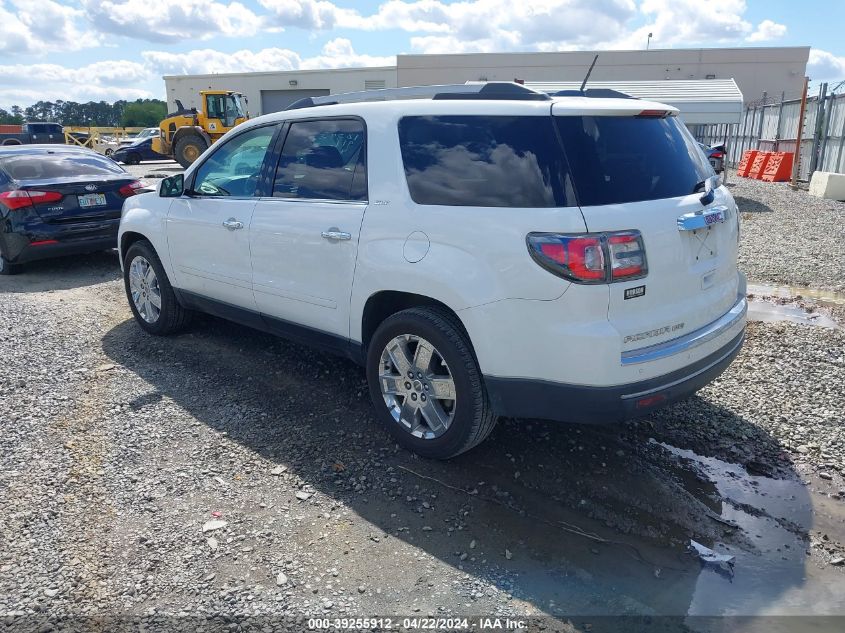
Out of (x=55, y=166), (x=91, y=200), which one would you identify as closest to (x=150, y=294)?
(x=91, y=200)

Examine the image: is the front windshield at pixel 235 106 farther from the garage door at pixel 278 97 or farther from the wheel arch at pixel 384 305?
the wheel arch at pixel 384 305

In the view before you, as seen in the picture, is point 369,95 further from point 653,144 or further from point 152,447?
point 152,447

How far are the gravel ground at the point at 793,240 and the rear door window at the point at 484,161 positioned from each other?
592 cm

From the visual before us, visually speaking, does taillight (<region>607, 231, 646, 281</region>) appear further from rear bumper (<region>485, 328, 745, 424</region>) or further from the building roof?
the building roof

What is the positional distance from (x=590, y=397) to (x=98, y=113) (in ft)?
343

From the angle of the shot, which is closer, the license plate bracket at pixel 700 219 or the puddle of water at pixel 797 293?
the license plate bracket at pixel 700 219

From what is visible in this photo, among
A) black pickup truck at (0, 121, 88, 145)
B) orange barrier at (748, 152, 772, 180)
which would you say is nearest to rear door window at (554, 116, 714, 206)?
orange barrier at (748, 152, 772, 180)

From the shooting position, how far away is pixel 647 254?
3.07 metres

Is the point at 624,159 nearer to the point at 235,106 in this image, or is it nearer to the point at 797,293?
the point at 797,293

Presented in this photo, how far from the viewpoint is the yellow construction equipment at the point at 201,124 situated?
85.8 ft

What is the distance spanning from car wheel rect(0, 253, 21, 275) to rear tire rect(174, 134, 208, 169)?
60.8 ft

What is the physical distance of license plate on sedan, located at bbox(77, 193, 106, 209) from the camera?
830 centimetres

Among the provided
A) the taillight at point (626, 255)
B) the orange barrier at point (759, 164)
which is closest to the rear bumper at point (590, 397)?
the taillight at point (626, 255)

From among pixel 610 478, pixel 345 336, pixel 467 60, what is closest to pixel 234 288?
pixel 345 336
